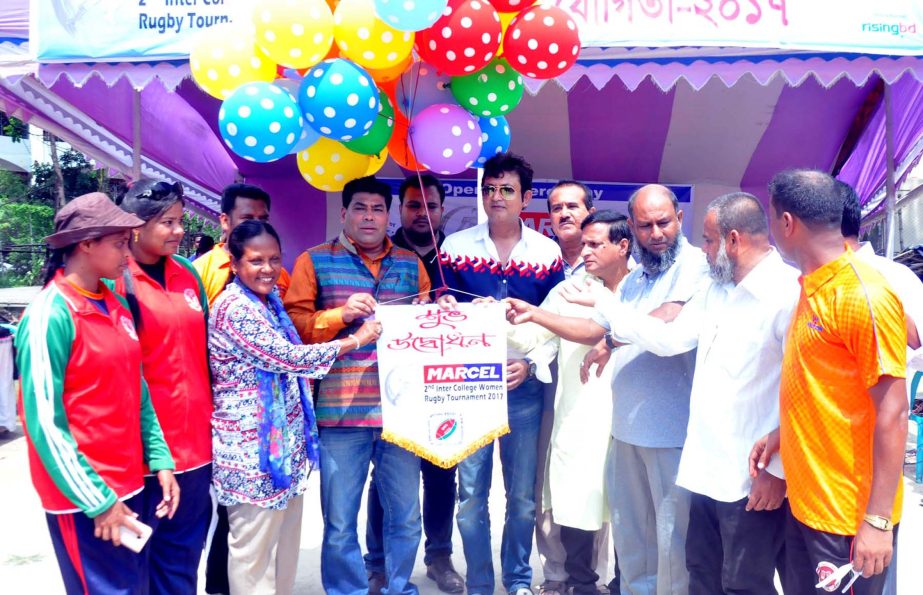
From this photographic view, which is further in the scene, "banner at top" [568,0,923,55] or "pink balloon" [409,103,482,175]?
"banner at top" [568,0,923,55]

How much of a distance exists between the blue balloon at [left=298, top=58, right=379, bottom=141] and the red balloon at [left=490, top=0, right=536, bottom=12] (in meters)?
0.72

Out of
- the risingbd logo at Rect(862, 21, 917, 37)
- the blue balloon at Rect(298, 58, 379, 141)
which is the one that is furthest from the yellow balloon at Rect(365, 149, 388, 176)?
the risingbd logo at Rect(862, 21, 917, 37)

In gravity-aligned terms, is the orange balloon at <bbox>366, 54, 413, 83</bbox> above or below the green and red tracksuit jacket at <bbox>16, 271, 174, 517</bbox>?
above

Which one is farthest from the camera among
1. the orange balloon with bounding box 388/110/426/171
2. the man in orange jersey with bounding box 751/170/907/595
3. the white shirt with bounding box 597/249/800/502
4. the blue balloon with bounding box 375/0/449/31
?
the orange balloon with bounding box 388/110/426/171

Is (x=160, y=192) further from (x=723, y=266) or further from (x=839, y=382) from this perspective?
(x=839, y=382)

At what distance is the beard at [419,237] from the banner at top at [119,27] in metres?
1.54

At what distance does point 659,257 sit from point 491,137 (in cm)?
113

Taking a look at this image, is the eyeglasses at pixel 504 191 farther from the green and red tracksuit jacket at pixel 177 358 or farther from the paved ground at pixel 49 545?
the paved ground at pixel 49 545

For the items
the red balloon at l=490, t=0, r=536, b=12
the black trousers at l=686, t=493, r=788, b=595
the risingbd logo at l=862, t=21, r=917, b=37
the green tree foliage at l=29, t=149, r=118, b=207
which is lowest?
the black trousers at l=686, t=493, r=788, b=595

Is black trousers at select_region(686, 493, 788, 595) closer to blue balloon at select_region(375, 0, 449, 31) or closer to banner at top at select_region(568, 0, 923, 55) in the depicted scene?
blue balloon at select_region(375, 0, 449, 31)

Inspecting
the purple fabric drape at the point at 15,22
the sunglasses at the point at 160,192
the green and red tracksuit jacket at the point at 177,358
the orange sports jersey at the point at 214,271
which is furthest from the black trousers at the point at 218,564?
the purple fabric drape at the point at 15,22

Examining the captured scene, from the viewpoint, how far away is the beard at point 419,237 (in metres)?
4.30

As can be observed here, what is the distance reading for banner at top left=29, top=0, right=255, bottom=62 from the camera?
13.5 ft

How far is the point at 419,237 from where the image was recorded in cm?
430
